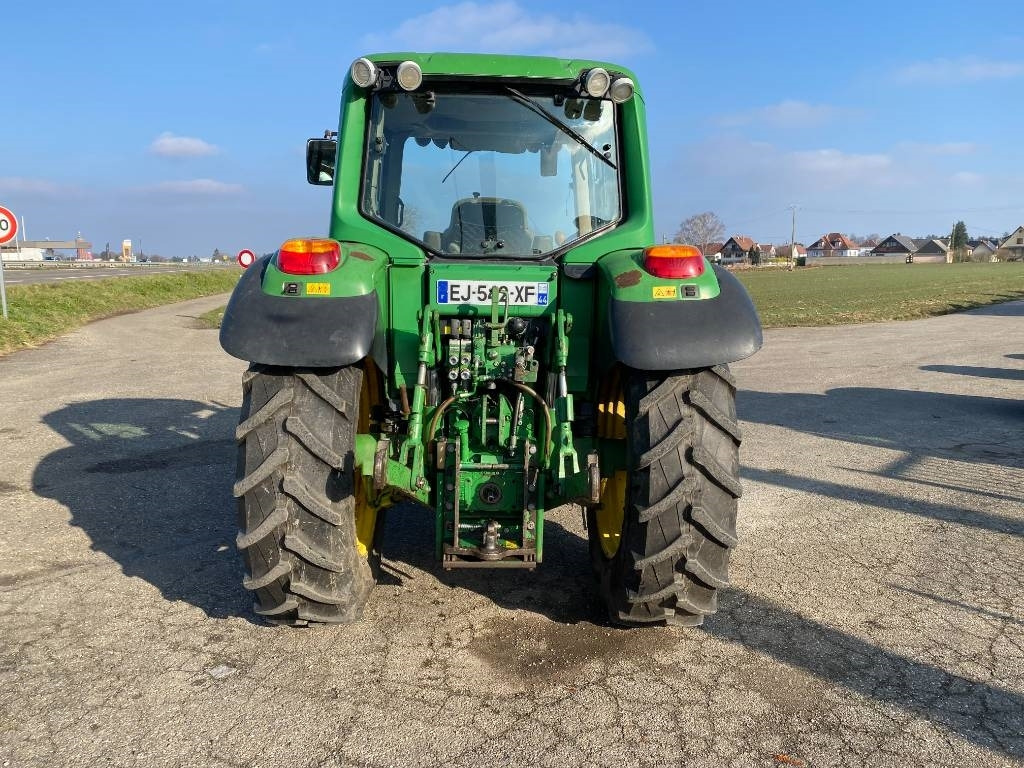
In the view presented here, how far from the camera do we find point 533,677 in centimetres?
315

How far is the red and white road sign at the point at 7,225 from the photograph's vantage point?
50.3 feet

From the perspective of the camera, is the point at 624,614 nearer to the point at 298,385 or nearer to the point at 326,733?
the point at 326,733

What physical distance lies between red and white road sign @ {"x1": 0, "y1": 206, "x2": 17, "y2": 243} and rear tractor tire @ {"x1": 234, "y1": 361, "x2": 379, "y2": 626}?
49.8ft

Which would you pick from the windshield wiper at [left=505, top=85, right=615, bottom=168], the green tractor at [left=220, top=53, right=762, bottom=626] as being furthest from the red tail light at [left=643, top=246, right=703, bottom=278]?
the windshield wiper at [left=505, top=85, right=615, bottom=168]

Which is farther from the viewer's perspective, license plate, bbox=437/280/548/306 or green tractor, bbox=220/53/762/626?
license plate, bbox=437/280/548/306

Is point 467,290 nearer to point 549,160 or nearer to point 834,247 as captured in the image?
point 549,160

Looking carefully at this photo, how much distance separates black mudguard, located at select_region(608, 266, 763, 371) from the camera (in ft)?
10.2

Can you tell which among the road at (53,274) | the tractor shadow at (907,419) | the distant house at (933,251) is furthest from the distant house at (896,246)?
the tractor shadow at (907,419)

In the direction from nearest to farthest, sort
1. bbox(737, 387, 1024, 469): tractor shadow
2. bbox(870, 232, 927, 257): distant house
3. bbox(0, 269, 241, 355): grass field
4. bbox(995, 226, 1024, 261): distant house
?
bbox(737, 387, 1024, 469): tractor shadow → bbox(0, 269, 241, 355): grass field → bbox(995, 226, 1024, 261): distant house → bbox(870, 232, 927, 257): distant house

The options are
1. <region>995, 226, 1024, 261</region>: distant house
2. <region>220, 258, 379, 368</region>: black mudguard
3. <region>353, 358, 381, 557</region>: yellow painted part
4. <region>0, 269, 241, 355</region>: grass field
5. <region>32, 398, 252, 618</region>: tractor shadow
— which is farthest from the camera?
<region>995, 226, 1024, 261</region>: distant house

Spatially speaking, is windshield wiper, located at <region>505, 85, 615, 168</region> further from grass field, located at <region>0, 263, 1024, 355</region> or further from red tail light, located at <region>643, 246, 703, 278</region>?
grass field, located at <region>0, 263, 1024, 355</region>

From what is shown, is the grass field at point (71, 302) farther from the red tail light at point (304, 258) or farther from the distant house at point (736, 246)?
the distant house at point (736, 246)

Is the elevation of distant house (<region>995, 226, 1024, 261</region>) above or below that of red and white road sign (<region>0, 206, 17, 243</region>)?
above

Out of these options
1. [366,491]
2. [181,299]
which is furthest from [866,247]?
[366,491]
